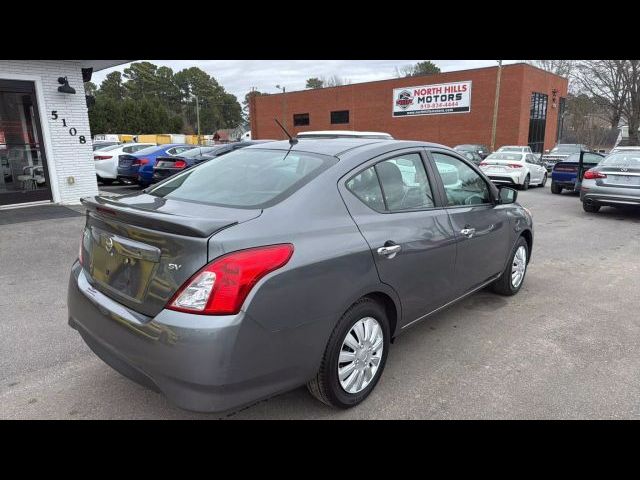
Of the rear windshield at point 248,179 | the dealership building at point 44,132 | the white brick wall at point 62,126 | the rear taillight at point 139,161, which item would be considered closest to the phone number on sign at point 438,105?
the rear taillight at point 139,161

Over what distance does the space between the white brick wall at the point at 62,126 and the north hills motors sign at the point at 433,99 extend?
28.0 meters

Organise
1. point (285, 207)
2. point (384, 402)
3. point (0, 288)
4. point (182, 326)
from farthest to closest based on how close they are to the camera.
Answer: point (0, 288)
point (384, 402)
point (285, 207)
point (182, 326)

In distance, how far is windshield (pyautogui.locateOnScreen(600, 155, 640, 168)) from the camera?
9405 mm

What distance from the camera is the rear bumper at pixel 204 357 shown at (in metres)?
2.05

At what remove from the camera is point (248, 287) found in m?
2.11

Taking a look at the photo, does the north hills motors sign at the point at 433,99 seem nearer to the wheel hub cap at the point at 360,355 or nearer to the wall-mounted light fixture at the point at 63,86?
the wall-mounted light fixture at the point at 63,86

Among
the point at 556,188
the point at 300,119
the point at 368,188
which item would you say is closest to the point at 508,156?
the point at 556,188

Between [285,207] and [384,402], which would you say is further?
[384,402]

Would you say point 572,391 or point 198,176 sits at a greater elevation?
point 198,176

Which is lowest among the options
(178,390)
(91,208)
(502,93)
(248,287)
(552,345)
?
(552,345)

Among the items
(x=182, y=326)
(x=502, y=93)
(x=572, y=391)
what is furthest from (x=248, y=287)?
(x=502, y=93)
